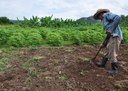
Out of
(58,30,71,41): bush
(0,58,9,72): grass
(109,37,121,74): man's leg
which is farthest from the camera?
(58,30,71,41): bush

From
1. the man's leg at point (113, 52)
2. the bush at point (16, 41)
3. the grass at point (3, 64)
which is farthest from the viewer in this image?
the bush at point (16, 41)

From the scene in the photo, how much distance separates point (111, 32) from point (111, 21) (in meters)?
0.23

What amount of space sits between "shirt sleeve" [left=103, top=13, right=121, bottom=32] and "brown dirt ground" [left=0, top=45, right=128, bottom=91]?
100cm

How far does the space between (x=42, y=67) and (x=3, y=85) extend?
1.24 m

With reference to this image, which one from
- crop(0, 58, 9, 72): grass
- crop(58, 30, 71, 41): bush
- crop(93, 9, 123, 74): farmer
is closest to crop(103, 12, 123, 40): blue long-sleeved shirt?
crop(93, 9, 123, 74): farmer

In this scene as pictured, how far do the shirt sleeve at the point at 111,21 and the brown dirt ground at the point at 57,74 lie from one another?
100 centimetres

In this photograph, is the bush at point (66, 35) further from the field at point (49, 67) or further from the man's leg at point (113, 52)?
the man's leg at point (113, 52)

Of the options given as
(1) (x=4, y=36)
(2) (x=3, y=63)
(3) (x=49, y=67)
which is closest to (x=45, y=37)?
(1) (x=4, y=36)

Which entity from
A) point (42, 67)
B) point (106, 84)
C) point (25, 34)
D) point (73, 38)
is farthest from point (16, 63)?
point (73, 38)

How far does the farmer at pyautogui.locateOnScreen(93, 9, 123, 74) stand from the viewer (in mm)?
9203

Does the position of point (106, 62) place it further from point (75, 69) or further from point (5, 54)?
point (5, 54)

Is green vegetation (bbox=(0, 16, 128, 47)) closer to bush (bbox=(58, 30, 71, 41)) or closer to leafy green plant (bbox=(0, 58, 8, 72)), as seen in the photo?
bush (bbox=(58, 30, 71, 41))

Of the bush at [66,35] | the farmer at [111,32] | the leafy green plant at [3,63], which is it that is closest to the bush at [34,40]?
the bush at [66,35]

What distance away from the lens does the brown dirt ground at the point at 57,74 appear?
827 cm
